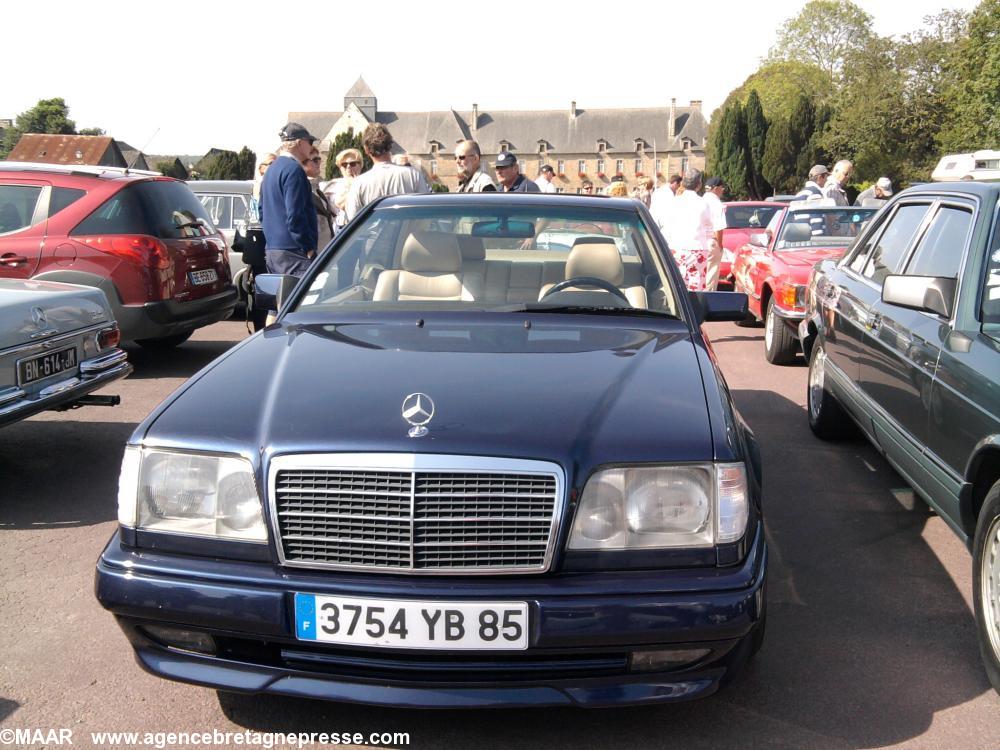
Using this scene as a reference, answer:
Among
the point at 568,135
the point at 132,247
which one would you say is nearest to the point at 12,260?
Answer: the point at 132,247

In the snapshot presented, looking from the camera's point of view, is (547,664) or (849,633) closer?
(547,664)

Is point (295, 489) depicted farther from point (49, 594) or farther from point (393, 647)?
point (49, 594)

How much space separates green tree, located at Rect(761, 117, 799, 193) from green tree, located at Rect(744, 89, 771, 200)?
3.92 ft

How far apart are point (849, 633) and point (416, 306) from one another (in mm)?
2060

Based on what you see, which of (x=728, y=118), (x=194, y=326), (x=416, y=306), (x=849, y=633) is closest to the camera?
(x=849, y=633)

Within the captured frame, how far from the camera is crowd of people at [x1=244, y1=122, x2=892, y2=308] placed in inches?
287

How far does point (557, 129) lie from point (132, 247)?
118m

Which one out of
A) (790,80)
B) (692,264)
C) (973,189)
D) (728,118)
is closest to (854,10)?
(790,80)

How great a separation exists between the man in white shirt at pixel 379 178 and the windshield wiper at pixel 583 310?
14.0ft

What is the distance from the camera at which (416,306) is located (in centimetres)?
396

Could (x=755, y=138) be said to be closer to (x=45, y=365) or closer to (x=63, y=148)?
(x=63, y=148)

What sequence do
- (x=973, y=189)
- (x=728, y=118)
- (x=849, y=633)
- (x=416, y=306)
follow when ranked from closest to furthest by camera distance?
(x=849, y=633), (x=416, y=306), (x=973, y=189), (x=728, y=118)

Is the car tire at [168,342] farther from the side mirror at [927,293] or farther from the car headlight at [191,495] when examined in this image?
the side mirror at [927,293]

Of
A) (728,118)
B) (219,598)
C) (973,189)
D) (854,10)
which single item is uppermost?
(854,10)
